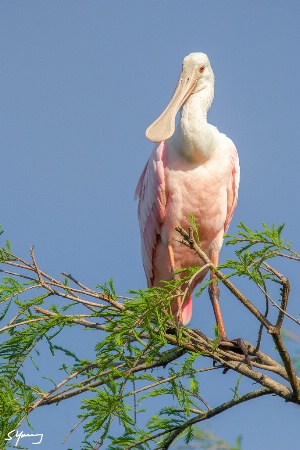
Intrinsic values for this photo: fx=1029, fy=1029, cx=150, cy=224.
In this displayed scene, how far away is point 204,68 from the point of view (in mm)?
8281

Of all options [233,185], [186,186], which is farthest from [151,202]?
[233,185]

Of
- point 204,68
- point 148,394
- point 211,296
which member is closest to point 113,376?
point 148,394

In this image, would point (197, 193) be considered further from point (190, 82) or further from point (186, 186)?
point (190, 82)

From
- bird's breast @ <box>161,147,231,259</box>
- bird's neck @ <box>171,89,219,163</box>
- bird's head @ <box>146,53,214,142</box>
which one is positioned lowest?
bird's breast @ <box>161,147,231,259</box>

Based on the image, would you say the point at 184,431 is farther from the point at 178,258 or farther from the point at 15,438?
the point at 178,258

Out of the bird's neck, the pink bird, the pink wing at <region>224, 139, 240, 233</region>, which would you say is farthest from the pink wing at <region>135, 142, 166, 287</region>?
the pink wing at <region>224, 139, 240, 233</region>

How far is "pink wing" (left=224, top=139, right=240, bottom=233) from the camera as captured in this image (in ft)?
25.6

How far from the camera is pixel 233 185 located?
310 inches

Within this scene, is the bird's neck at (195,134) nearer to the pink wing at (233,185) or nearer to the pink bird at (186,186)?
the pink bird at (186,186)

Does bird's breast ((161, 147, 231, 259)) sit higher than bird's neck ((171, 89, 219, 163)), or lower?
lower

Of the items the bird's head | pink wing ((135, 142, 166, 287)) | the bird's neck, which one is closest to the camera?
→ the bird's neck

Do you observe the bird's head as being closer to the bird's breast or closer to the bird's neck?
the bird's neck

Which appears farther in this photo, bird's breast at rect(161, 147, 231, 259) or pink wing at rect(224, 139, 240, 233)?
pink wing at rect(224, 139, 240, 233)

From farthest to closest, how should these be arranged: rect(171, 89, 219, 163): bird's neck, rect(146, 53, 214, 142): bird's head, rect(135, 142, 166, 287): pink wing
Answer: rect(146, 53, 214, 142): bird's head < rect(135, 142, 166, 287): pink wing < rect(171, 89, 219, 163): bird's neck
